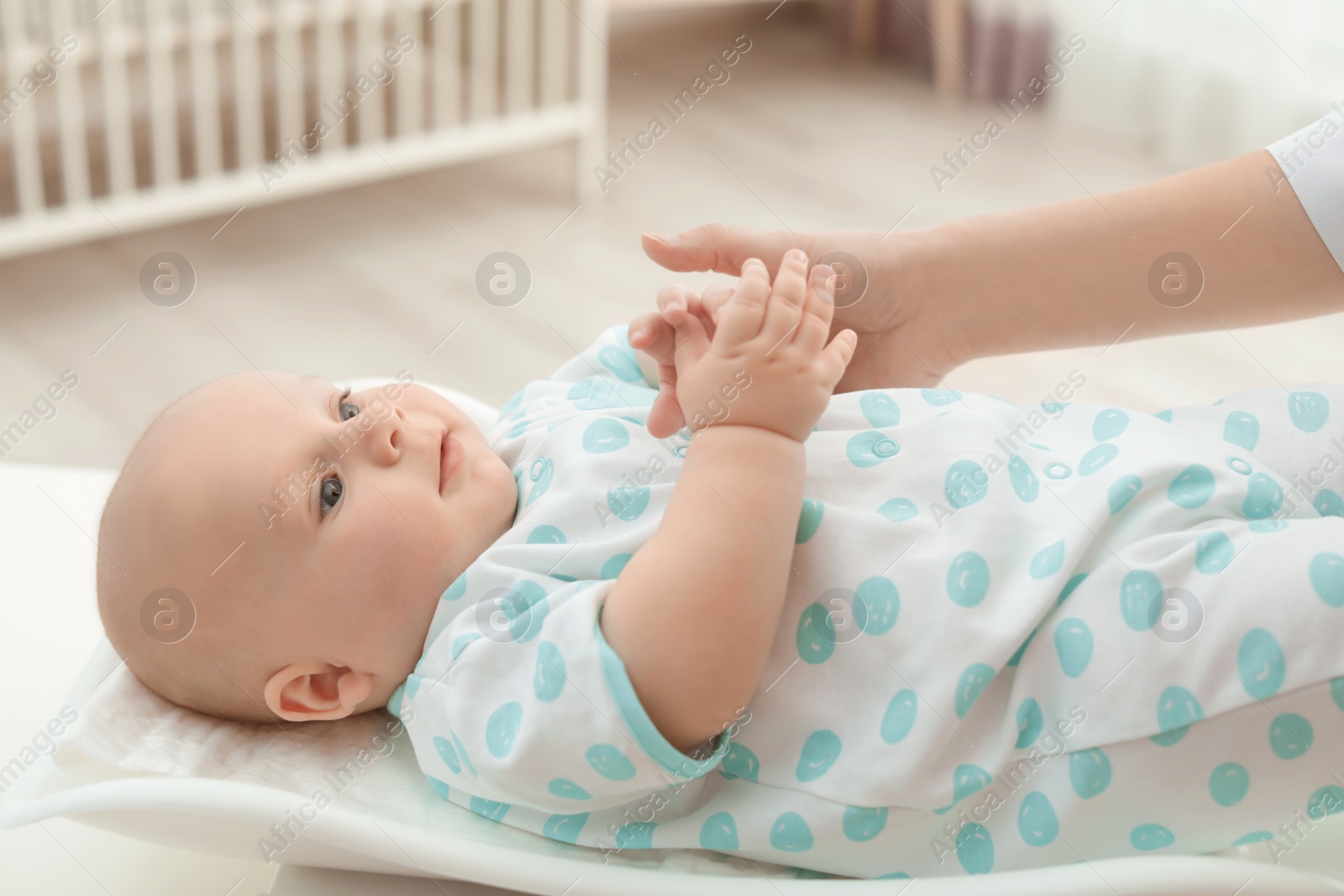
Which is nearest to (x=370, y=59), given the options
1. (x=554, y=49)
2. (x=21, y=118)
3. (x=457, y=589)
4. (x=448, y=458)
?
(x=554, y=49)

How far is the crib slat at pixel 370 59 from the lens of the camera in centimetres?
209

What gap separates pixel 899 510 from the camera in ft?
2.43

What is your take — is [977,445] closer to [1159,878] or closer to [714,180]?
[1159,878]

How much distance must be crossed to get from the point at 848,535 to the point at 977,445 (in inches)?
4.3

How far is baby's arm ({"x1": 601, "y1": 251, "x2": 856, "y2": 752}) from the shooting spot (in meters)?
0.65

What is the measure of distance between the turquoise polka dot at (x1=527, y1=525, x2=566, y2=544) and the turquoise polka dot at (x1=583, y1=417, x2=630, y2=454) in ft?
0.21

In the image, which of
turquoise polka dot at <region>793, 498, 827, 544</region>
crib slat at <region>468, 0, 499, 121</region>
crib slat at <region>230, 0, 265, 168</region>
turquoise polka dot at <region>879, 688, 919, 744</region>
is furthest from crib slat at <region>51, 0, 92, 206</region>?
turquoise polka dot at <region>879, 688, 919, 744</region>

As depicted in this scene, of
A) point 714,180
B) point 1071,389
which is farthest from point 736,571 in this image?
point 714,180

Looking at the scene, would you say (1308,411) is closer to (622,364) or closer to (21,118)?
(622,364)

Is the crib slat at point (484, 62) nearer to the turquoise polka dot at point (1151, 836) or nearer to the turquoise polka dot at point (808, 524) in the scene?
the turquoise polka dot at point (808, 524)

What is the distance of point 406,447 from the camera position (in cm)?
79

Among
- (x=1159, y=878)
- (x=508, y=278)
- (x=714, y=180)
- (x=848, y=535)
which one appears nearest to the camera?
(x=1159, y=878)

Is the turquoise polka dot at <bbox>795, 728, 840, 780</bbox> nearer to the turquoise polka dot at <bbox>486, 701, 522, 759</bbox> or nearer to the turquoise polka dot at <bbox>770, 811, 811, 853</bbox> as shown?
the turquoise polka dot at <bbox>770, 811, 811, 853</bbox>

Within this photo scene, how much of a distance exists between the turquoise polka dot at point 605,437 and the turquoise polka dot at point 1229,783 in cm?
39
